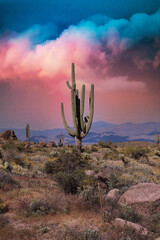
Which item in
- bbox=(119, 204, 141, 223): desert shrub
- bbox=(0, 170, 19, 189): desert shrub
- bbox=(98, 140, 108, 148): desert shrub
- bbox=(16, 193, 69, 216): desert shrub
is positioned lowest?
bbox=(98, 140, 108, 148): desert shrub

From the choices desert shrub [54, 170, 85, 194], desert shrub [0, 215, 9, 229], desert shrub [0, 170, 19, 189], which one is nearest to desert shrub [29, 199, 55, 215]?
desert shrub [0, 215, 9, 229]

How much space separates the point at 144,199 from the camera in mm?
6348

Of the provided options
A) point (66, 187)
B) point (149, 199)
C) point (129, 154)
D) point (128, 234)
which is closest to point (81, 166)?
point (66, 187)

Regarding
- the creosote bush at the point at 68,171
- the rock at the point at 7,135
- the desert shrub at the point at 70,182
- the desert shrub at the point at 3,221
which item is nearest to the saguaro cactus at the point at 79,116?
the creosote bush at the point at 68,171

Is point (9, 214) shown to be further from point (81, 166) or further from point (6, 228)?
point (81, 166)

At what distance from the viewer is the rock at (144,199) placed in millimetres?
6086

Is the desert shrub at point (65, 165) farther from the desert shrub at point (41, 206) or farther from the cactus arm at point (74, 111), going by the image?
the cactus arm at point (74, 111)

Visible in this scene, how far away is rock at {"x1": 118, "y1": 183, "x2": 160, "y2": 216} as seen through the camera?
609 cm

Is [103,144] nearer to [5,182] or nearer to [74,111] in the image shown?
[74,111]

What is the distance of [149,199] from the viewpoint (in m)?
6.28

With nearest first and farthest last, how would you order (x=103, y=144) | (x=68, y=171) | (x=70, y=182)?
(x=70, y=182) → (x=68, y=171) → (x=103, y=144)

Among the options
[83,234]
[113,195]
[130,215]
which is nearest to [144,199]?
[130,215]

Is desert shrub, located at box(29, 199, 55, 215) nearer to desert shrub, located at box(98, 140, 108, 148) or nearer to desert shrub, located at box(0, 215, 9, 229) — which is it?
desert shrub, located at box(0, 215, 9, 229)

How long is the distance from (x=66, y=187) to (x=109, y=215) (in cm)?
327
